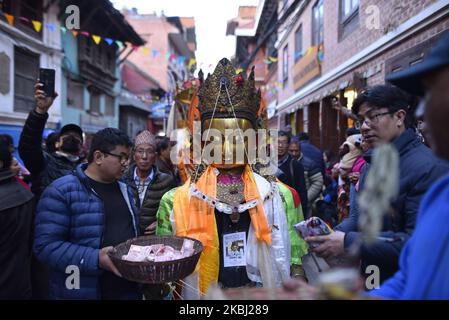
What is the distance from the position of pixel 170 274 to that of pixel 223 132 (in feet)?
3.58

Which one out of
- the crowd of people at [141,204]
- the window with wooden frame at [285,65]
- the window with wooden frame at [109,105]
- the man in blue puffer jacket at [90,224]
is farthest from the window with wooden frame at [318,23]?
the window with wooden frame at [109,105]

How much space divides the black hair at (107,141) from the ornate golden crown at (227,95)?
67cm

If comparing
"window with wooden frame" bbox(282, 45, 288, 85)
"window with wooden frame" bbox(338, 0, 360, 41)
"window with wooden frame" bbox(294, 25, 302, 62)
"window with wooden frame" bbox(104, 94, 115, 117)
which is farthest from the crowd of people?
"window with wooden frame" bbox(104, 94, 115, 117)

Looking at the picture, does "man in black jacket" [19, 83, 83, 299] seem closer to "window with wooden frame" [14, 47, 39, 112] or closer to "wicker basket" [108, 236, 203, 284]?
"wicker basket" [108, 236, 203, 284]

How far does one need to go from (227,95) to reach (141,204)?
1.36 metres

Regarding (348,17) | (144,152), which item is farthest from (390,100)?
(348,17)

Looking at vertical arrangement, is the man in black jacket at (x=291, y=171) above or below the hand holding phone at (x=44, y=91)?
below

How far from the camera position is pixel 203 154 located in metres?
2.49

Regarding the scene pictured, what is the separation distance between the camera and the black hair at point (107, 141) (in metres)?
2.14

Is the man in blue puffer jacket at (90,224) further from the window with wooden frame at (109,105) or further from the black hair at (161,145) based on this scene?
the window with wooden frame at (109,105)

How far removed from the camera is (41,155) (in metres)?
2.77

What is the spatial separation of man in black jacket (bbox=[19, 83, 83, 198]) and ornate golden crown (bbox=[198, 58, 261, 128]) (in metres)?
1.20

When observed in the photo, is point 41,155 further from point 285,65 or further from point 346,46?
point 285,65
